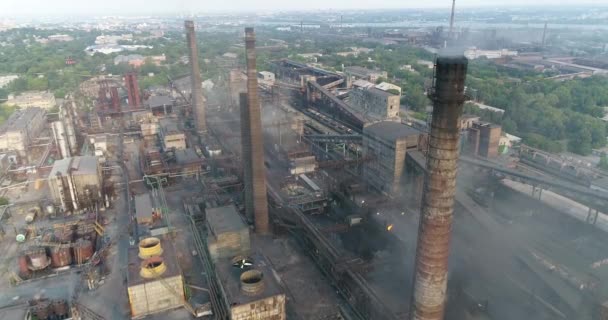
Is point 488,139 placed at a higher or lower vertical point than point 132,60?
lower

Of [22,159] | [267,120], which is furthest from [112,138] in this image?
[267,120]

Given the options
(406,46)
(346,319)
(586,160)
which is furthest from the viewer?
(406,46)

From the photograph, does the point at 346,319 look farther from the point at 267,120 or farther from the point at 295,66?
the point at 295,66

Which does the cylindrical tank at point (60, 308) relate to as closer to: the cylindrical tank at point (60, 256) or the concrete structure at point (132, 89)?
the cylindrical tank at point (60, 256)

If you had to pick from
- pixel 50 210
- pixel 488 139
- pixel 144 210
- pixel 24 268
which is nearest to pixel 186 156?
pixel 144 210

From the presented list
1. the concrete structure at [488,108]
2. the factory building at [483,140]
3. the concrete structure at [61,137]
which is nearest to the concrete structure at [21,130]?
the concrete structure at [61,137]

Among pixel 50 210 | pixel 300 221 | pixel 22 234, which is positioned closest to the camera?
pixel 300 221

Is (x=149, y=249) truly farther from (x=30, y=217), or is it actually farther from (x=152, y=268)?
(x=30, y=217)
